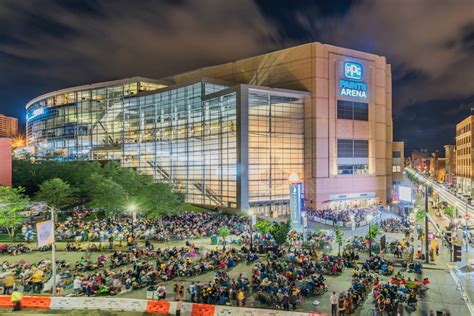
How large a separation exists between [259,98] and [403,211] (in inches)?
1114

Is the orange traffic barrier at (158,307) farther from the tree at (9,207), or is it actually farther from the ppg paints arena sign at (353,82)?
the ppg paints arena sign at (353,82)

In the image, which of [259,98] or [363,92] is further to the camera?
[363,92]

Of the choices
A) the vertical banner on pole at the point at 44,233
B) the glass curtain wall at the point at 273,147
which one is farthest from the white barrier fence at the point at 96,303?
the glass curtain wall at the point at 273,147

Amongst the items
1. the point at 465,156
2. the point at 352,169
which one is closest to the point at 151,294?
the point at 352,169

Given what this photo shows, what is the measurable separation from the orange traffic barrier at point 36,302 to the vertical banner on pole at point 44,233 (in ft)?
8.85

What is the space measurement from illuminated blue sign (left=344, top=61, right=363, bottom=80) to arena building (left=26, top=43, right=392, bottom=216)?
18 centimetres

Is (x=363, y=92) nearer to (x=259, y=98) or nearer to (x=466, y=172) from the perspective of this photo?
(x=259, y=98)

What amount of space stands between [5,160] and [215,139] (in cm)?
2869

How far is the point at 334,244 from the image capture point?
3444 cm

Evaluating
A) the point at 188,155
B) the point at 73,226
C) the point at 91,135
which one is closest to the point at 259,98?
the point at 188,155

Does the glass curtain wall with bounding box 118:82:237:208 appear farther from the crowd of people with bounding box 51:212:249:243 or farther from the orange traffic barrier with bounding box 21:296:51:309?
the orange traffic barrier with bounding box 21:296:51:309

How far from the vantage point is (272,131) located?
57.7 metres

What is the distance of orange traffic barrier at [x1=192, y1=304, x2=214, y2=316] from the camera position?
18.0m

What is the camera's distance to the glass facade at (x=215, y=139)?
55062mm
